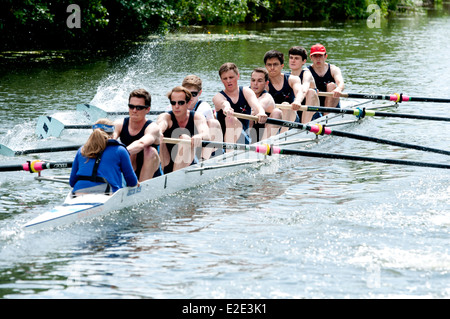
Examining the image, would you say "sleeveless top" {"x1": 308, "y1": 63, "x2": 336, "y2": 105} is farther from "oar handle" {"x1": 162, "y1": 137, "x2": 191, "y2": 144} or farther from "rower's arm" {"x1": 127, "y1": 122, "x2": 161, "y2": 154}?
"rower's arm" {"x1": 127, "y1": 122, "x2": 161, "y2": 154}

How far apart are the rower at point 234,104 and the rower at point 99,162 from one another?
3111mm

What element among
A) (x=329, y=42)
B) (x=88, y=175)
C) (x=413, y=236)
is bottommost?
(x=413, y=236)

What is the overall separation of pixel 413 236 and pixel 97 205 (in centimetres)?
354

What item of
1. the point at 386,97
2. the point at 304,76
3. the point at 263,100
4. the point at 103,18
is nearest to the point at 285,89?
the point at 304,76

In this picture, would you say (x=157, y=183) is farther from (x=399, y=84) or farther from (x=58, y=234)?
(x=399, y=84)

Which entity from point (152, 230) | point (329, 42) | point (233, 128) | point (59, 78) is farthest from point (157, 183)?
point (329, 42)

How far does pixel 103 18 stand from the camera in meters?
23.8

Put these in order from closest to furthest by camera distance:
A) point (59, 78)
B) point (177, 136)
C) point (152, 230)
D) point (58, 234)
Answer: point (58, 234), point (152, 230), point (177, 136), point (59, 78)

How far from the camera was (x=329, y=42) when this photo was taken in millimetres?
28328

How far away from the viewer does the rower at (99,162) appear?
22.7ft

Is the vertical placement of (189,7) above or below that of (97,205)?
above

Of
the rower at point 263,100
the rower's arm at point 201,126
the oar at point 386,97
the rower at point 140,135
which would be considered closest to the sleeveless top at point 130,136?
the rower at point 140,135

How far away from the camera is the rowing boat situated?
678cm

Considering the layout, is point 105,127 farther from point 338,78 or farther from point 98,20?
point 98,20
